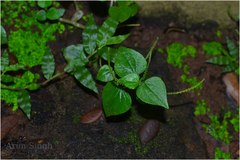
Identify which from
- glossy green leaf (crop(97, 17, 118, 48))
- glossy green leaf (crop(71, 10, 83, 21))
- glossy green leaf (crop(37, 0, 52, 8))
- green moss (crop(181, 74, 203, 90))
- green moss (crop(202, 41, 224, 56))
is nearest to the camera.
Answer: glossy green leaf (crop(97, 17, 118, 48))

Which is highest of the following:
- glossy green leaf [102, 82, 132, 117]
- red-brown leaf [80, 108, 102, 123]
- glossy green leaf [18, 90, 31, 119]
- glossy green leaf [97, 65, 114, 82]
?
glossy green leaf [97, 65, 114, 82]

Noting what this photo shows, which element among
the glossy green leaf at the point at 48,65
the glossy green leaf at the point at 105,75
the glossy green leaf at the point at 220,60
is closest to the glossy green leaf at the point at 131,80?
the glossy green leaf at the point at 105,75

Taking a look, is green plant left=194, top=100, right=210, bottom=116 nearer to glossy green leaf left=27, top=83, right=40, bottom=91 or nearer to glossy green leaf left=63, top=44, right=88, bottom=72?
glossy green leaf left=63, top=44, right=88, bottom=72

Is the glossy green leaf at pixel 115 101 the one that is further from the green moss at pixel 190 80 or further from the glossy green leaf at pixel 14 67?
the green moss at pixel 190 80

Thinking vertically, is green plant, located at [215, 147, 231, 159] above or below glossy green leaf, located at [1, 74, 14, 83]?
below

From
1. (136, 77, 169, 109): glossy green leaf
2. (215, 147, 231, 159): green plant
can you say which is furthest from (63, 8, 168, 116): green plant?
(215, 147, 231, 159): green plant

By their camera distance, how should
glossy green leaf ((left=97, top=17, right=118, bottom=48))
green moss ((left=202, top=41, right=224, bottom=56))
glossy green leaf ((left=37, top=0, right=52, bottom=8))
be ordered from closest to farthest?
glossy green leaf ((left=97, top=17, right=118, bottom=48)), glossy green leaf ((left=37, top=0, right=52, bottom=8)), green moss ((left=202, top=41, right=224, bottom=56))

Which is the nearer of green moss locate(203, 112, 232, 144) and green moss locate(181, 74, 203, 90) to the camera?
green moss locate(203, 112, 232, 144)
